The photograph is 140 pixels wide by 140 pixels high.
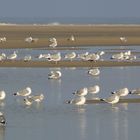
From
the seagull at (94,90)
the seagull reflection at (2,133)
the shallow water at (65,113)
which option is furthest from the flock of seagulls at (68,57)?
the seagull reflection at (2,133)

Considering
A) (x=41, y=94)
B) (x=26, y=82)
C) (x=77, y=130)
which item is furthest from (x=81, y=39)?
(x=77, y=130)

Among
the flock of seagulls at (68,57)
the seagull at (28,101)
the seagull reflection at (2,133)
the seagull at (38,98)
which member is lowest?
the seagull reflection at (2,133)

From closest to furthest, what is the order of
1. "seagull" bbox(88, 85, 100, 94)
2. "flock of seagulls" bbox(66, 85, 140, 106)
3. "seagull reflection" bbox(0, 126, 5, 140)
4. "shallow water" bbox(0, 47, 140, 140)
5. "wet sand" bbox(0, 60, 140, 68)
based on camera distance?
"seagull reflection" bbox(0, 126, 5, 140), "shallow water" bbox(0, 47, 140, 140), "flock of seagulls" bbox(66, 85, 140, 106), "seagull" bbox(88, 85, 100, 94), "wet sand" bbox(0, 60, 140, 68)

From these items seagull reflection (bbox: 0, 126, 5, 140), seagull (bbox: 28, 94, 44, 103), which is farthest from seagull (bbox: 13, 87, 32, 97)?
seagull reflection (bbox: 0, 126, 5, 140)

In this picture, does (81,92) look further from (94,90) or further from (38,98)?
(38,98)

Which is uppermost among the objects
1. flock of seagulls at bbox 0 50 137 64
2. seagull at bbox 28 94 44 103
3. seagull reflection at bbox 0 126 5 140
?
flock of seagulls at bbox 0 50 137 64

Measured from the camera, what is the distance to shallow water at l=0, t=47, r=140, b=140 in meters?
19.8

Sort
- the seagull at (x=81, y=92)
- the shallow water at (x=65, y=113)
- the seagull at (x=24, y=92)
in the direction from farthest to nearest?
1. the seagull at (x=81, y=92)
2. the seagull at (x=24, y=92)
3. the shallow water at (x=65, y=113)

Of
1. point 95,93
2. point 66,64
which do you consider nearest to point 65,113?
point 95,93

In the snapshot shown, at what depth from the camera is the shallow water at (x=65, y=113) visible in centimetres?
1977

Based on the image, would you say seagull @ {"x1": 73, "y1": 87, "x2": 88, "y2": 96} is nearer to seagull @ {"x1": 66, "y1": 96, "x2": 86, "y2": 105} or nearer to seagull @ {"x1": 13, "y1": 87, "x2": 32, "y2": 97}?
seagull @ {"x1": 66, "y1": 96, "x2": 86, "y2": 105}

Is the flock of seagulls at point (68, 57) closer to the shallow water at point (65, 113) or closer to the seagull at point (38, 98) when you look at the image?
the shallow water at point (65, 113)

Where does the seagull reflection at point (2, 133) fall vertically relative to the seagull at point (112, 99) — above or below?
below

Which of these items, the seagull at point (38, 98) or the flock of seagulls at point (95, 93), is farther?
the seagull at point (38, 98)
